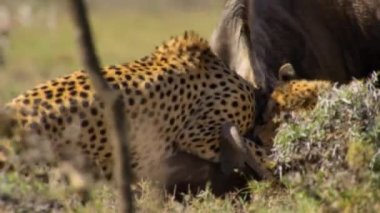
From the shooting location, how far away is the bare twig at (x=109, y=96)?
4.59 metres

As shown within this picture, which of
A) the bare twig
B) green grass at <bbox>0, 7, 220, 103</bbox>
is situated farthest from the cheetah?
green grass at <bbox>0, 7, 220, 103</bbox>

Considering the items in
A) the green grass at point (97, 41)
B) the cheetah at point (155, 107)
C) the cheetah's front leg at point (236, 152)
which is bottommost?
the green grass at point (97, 41)

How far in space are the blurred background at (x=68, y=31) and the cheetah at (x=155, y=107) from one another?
326 millimetres

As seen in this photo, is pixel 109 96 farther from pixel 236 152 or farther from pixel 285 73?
pixel 285 73

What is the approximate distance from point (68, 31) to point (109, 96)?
25.1 metres

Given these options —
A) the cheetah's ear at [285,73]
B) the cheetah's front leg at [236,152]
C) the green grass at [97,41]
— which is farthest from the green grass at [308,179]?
the green grass at [97,41]

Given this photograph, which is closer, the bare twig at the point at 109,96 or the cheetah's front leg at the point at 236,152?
the bare twig at the point at 109,96

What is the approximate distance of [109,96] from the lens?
464 cm

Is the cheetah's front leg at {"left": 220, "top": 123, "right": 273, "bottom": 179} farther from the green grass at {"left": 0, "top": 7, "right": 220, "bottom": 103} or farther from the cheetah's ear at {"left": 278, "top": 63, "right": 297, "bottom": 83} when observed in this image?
the green grass at {"left": 0, "top": 7, "right": 220, "bottom": 103}

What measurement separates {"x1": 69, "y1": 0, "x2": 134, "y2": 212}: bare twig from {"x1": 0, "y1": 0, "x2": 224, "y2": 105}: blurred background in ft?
0.87

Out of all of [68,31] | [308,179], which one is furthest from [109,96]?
[68,31]

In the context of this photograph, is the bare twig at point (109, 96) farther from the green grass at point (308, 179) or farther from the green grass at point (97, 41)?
the green grass at point (97, 41)

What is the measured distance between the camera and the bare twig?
4590 millimetres

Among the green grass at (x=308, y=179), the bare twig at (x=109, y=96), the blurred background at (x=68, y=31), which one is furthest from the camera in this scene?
Result: the green grass at (x=308, y=179)
